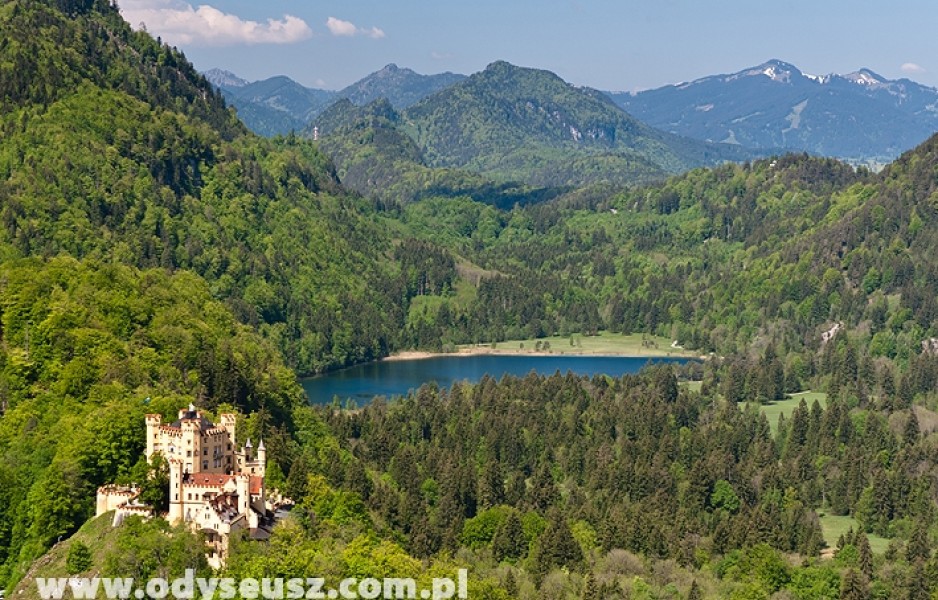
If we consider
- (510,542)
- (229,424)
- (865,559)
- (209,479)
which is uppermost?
(229,424)

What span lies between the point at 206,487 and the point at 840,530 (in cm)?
8419

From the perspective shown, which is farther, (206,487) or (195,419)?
(195,419)

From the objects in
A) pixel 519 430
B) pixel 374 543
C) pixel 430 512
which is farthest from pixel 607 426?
pixel 374 543

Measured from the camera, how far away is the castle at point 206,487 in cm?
9112

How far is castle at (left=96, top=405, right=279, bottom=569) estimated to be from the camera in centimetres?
9112

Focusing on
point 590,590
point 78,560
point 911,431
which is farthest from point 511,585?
point 911,431

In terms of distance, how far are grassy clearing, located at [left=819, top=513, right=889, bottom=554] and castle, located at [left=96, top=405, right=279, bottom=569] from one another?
7116 cm

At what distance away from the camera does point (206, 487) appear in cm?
9256

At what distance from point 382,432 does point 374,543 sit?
68.7 m

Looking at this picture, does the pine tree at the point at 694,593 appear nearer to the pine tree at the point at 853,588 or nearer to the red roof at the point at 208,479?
the pine tree at the point at 853,588

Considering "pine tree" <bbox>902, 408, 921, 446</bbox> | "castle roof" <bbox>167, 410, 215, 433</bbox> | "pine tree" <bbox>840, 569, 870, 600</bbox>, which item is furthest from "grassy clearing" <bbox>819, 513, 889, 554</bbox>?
"castle roof" <bbox>167, 410, 215, 433</bbox>

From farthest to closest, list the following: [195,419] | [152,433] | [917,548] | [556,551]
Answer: [917,548] → [556,551] → [152,433] → [195,419]

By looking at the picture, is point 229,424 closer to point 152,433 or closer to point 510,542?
point 152,433

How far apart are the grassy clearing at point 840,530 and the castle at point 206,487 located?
71.2 meters
